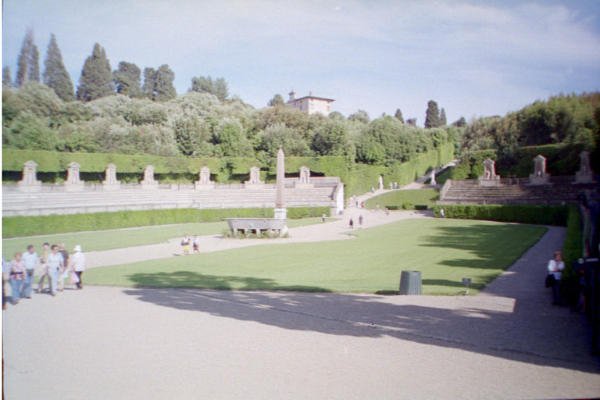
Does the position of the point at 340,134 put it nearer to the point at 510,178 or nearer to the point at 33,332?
the point at 510,178

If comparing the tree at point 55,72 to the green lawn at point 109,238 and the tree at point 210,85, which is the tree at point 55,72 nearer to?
the green lawn at point 109,238

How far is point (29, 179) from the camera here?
11.6 metres

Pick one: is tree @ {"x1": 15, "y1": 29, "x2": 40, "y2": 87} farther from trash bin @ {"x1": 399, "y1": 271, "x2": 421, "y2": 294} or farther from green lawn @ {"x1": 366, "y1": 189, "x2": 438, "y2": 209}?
green lawn @ {"x1": 366, "y1": 189, "x2": 438, "y2": 209}

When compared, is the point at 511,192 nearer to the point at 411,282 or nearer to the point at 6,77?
the point at 411,282

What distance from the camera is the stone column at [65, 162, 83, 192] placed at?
19.6 metres

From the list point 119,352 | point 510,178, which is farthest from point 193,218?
point 119,352

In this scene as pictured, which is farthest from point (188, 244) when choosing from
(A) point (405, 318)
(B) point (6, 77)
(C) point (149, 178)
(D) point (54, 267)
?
(C) point (149, 178)

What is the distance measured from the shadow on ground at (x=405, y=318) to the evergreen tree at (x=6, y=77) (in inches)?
222

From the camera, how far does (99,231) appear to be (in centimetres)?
2323

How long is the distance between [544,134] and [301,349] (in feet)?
42.8

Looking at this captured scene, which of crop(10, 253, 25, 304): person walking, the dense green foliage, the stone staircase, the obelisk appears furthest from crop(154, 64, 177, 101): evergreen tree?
the stone staircase

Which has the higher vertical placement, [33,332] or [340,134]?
[340,134]

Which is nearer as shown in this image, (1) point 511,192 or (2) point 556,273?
(2) point 556,273

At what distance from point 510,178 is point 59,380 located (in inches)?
1104
